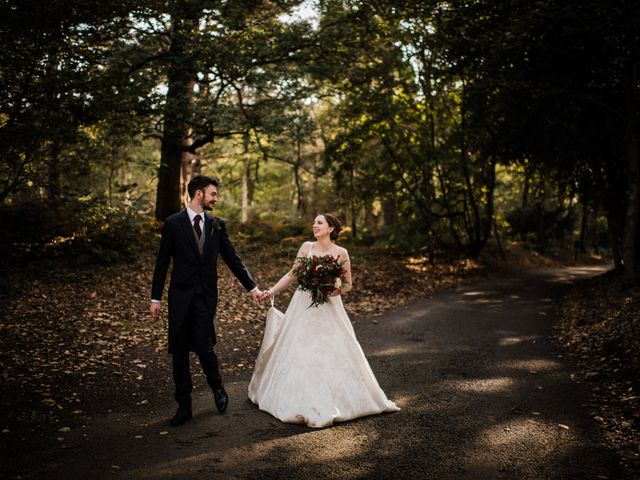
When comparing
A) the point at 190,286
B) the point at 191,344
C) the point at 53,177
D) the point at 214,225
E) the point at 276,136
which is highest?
the point at 276,136

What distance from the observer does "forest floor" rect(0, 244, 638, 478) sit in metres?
5.28

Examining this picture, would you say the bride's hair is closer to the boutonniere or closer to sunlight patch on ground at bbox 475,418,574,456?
the boutonniere

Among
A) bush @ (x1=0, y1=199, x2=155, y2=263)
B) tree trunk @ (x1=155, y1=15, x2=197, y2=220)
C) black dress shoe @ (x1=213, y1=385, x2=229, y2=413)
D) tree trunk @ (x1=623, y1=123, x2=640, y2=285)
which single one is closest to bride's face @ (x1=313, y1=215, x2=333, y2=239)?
black dress shoe @ (x1=213, y1=385, x2=229, y2=413)

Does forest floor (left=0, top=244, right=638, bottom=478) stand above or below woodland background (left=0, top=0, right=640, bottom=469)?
below

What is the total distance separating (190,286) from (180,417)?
1.39 m

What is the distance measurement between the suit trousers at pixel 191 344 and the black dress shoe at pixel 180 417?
0.05 metres

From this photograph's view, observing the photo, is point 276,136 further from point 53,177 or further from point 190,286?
point 190,286

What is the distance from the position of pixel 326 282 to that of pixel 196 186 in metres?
1.83

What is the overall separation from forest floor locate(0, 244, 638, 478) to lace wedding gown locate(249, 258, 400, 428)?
1260 millimetres

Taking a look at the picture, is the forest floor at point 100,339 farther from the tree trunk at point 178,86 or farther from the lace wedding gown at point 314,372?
the tree trunk at point 178,86

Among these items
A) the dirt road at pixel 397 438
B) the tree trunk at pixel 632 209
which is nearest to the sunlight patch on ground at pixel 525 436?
the dirt road at pixel 397 438

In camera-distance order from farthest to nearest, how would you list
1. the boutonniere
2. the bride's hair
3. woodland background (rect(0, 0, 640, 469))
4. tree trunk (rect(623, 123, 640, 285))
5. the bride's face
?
tree trunk (rect(623, 123, 640, 285)) → woodland background (rect(0, 0, 640, 469)) → the bride's hair → the bride's face → the boutonniere

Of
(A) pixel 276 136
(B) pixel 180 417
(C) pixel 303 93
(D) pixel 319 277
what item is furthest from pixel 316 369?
(C) pixel 303 93

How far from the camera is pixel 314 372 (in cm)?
524
